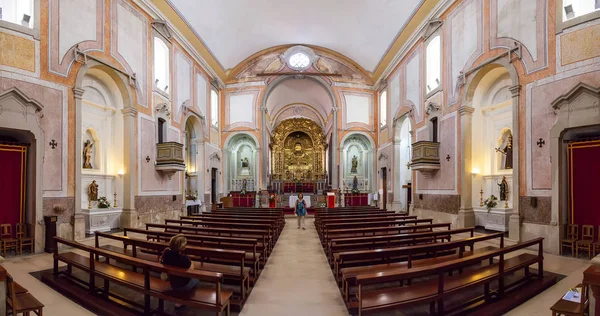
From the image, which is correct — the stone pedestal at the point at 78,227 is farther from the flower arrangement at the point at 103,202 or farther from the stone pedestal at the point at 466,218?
the stone pedestal at the point at 466,218

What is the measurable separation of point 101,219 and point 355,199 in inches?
550

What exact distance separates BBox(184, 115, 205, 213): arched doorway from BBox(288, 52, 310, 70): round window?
8211 millimetres

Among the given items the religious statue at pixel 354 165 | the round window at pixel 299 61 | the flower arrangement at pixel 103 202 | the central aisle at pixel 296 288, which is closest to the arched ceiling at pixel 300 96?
the round window at pixel 299 61

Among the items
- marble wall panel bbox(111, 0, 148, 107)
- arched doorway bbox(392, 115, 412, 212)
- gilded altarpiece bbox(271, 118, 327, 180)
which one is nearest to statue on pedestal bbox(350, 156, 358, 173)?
arched doorway bbox(392, 115, 412, 212)

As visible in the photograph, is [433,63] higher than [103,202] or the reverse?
higher

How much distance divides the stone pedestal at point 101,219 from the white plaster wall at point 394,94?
1411 cm

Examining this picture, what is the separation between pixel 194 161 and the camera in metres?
17.1

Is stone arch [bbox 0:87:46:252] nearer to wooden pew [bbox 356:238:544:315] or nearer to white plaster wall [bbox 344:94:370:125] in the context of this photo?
wooden pew [bbox 356:238:544:315]

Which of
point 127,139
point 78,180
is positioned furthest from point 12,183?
point 127,139

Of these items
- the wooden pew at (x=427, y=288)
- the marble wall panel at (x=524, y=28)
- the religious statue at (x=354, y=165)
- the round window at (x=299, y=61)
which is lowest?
the wooden pew at (x=427, y=288)

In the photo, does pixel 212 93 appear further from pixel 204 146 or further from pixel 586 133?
pixel 586 133

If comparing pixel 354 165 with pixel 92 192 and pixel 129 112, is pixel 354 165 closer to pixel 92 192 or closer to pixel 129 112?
pixel 129 112

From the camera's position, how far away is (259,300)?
4359mm

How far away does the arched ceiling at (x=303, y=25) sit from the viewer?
46.8 ft
